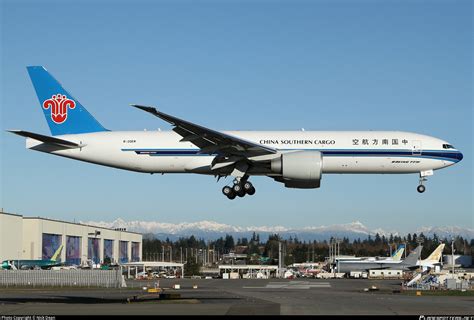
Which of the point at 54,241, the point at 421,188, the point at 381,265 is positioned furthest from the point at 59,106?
the point at 54,241

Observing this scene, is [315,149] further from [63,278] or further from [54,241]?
[54,241]

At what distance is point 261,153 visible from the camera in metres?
44.6

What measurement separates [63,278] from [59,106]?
2348cm

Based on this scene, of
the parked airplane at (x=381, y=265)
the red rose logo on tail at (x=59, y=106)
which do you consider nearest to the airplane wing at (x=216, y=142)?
the red rose logo on tail at (x=59, y=106)

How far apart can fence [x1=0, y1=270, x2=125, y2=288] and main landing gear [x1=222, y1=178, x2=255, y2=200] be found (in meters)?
23.2

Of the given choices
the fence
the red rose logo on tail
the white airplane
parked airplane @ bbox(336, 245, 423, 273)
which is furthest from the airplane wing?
parked airplane @ bbox(336, 245, 423, 273)

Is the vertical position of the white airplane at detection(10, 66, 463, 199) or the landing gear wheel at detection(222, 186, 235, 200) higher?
the white airplane at detection(10, 66, 463, 199)

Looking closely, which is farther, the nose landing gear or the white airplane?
the nose landing gear

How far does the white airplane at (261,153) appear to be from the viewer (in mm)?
44069

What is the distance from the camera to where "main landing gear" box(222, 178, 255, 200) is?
45969mm

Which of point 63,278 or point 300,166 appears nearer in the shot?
point 300,166

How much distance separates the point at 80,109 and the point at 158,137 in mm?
6881

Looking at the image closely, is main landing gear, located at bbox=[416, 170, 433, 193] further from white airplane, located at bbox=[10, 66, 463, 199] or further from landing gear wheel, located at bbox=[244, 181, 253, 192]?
landing gear wheel, located at bbox=[244, 181, 253, 192]

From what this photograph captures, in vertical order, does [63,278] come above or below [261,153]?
below
